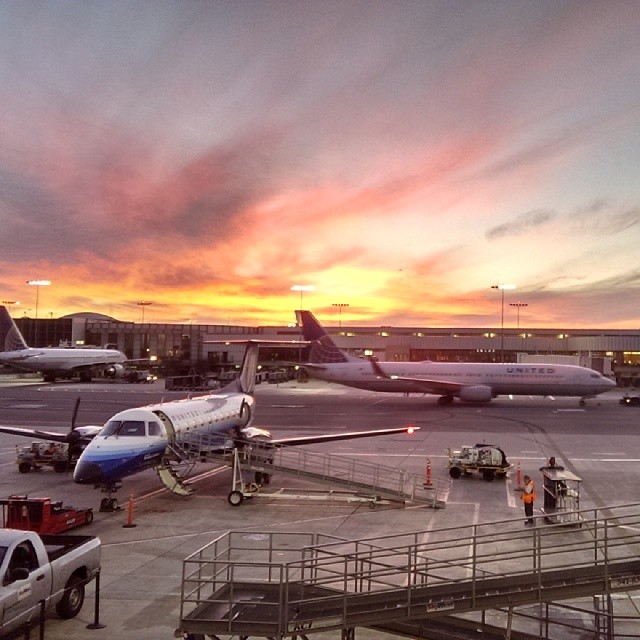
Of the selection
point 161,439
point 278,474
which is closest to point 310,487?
point 278,474

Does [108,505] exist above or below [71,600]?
below

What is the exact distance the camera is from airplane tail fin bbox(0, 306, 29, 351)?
93562 millimetres

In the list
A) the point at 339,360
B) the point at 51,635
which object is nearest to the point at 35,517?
the point at 51,635

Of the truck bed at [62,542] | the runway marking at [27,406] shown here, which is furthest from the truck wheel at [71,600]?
the runway marking at [27,406]

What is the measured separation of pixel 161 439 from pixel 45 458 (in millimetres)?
11109

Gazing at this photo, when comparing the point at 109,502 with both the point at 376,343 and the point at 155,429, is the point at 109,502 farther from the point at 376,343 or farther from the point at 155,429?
the point at 376,343

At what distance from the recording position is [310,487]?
28.4 m

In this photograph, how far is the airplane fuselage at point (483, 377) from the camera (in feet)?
211

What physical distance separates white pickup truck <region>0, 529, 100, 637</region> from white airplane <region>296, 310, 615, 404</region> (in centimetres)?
5012

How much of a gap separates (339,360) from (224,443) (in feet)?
141

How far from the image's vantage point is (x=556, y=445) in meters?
39.7

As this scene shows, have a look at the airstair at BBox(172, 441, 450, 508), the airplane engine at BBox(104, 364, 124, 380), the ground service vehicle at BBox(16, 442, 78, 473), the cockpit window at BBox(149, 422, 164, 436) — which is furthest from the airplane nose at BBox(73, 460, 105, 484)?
the airplane engine at BBox(104, 364, 124, 380)

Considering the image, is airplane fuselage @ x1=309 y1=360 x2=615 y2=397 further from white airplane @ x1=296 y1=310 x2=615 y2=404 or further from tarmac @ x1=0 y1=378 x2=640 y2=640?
tarmac @ x1=0 y1=378 x2=640 y2=640

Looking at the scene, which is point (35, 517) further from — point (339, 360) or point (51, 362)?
point (51, 362)
